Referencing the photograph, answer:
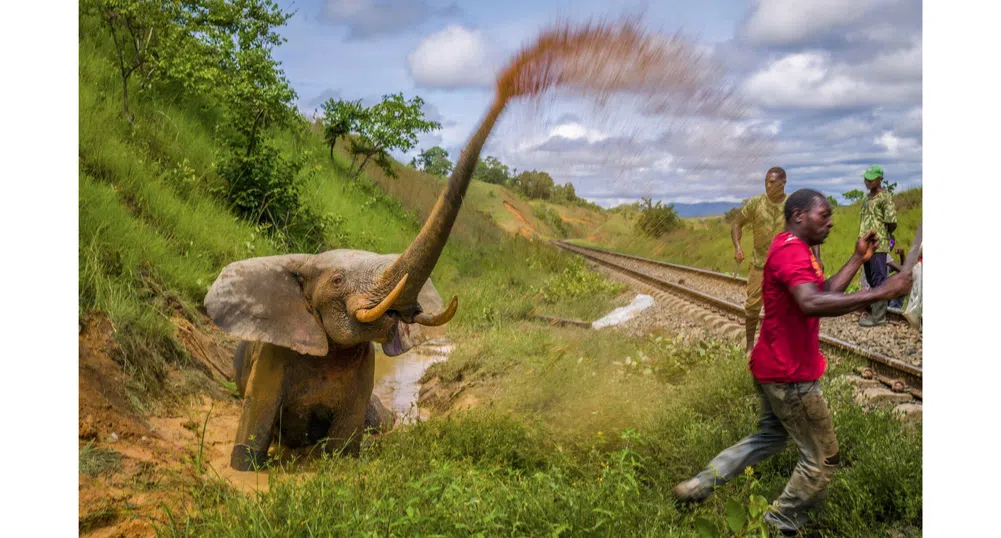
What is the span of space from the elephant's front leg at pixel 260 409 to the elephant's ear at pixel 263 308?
285mm

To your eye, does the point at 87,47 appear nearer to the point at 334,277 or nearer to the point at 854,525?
the point at 334,277

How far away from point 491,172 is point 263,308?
1.72m

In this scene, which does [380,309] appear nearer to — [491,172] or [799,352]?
[491,172]

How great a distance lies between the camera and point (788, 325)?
130 inches

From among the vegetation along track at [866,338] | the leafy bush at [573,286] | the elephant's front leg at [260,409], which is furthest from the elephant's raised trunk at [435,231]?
the leafy bush at [573,286]

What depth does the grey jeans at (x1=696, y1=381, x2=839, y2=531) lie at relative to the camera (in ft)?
10.7

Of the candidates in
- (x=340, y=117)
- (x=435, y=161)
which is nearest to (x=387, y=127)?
(x=340, y=117)

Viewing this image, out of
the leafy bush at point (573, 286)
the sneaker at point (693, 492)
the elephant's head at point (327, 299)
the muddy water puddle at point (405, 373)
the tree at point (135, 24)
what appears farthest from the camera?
the leafy bush at point (573, 286)

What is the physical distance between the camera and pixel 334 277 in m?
4.66

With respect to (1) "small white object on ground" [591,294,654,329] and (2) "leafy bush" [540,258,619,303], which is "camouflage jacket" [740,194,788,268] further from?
(2) "leafy bush" [540,258,619,303]

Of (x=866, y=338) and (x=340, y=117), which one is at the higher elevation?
(x=340, y=117)

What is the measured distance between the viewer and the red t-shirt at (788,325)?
10.5ft

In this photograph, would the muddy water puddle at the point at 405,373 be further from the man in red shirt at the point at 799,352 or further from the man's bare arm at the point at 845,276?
the man's bare arm at the point at 845,276

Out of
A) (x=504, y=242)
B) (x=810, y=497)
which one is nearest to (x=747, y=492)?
(x=810, y=497)
